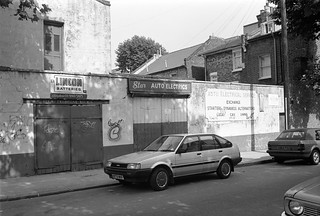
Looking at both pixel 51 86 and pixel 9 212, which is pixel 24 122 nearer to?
pixel 51 86

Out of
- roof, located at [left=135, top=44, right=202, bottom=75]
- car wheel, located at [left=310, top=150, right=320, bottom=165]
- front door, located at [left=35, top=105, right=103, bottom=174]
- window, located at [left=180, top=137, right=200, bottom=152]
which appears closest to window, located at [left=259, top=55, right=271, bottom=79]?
car wheel, located at [left=310, top=150, right=320, bottom=165]

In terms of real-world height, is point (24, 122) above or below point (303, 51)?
below

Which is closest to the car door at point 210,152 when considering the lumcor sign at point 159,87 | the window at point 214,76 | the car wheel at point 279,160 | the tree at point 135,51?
the lumcor sign at point 159,87

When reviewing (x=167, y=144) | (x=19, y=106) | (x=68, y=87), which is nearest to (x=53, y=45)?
(x=68, y=87)

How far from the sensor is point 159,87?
14.6 m

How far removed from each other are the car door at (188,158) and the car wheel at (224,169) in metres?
0.81

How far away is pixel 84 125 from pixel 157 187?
5199 millimetres

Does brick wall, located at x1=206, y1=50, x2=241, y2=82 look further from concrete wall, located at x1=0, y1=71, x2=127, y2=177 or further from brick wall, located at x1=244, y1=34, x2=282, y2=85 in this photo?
concrete wall, located at x1=0, y1=71, x2=127, y2=177

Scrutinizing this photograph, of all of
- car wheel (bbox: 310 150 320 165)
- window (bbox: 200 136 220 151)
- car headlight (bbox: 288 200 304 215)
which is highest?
window (bbox: 200 136 220 151)

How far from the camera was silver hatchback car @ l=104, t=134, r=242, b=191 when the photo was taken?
27.8ft

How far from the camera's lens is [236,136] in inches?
694

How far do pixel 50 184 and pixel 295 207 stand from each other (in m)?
7.92

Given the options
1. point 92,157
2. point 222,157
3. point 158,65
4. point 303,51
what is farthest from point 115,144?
point 158,65

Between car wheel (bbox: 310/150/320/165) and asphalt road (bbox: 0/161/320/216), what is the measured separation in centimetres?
324
